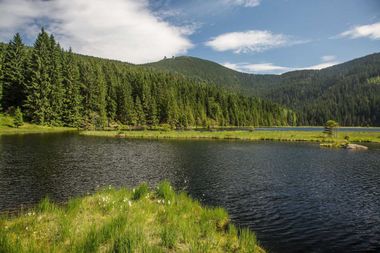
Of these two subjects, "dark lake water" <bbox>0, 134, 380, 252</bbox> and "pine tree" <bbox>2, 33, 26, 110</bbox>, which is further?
"pine tree" <bbox>2, 33, 26, 110</bbox>

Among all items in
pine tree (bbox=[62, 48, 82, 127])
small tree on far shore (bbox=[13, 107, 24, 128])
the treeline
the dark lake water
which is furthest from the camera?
pine tree (bbox=[62, 48, 82, 127])

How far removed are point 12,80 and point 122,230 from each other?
112 m

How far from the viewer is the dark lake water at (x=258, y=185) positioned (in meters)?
17.6

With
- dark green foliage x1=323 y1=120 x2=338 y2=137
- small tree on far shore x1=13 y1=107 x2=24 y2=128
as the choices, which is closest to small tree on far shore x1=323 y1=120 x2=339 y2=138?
dark green foliage x1=323 y1=120 x2=338 y2=137

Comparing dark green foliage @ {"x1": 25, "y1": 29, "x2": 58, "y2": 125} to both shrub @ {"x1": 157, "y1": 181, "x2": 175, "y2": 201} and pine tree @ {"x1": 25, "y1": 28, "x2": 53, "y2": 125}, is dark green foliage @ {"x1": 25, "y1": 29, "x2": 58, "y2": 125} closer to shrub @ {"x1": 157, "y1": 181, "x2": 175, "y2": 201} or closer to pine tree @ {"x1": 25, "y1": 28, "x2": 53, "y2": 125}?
pine tree @ {"x1": 25, "y1": 28, "x2": 53, "y2": 125}

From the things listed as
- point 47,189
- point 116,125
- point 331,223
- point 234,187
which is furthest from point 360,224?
point 116,125

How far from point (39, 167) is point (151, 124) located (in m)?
112

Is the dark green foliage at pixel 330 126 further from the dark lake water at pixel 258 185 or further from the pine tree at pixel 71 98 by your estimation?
the pine tree at pixel 71 98

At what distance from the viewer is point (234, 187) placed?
28141 mm

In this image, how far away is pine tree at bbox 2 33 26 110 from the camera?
10265 cm

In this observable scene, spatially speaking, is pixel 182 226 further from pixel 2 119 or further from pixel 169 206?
pixel 2 119

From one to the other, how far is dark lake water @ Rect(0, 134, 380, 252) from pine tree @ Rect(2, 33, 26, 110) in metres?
66.0

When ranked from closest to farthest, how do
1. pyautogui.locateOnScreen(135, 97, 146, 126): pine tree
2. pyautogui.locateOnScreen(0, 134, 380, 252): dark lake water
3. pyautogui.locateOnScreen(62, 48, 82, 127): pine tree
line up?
pyautogui.locateOnScreen(0, 134, 380, 252): dark lake water, pyautogui.locateOnScreen(62, 48, 82, 127): pine tree, pyautogui.locateOnScreen(135, 97, 146, 126): pine tree

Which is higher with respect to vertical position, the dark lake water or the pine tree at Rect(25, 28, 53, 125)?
the pine tree at Rect(25, 28, 53, 125)
